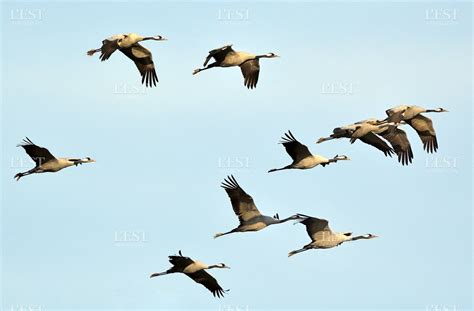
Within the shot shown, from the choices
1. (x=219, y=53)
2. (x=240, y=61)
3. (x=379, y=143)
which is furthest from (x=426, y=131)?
(x=219, y=53)

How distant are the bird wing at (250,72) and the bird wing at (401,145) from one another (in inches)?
139

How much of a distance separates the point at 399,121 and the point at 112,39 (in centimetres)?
699

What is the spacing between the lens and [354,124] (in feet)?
122

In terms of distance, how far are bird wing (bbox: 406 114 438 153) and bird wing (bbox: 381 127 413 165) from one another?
14.1 inches

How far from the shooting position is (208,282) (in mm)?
36031

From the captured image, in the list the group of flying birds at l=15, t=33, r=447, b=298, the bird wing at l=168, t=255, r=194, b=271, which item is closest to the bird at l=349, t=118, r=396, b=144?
the group of flying birds at l=15, t=33, r=447, b=298

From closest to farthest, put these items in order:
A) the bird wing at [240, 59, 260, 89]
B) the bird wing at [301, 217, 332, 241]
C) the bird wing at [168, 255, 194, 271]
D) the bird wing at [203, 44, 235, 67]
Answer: the bird wing at [168, 255, 194, 271] < the bird wing at [301, 217, 332, 241] < the bird wing at [203, 44, 235, 67] < the bird wing at [240, 59, 260, 89]

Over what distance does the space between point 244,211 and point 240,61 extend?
13.1 feet

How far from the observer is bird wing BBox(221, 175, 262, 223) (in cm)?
3503

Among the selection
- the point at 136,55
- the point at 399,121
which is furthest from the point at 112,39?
the point at 399,121

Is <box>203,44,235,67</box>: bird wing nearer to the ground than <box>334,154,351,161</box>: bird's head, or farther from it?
farther from it

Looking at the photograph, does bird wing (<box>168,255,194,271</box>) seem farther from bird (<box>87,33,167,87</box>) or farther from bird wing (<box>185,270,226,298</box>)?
bird (<box>87,33,167,87</box>)

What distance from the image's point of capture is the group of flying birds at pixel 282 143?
34844 millimetres

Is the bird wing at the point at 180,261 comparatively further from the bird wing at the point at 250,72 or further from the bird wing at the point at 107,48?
the bird wing at the point at 250,72
